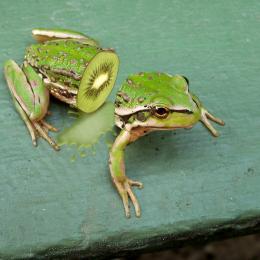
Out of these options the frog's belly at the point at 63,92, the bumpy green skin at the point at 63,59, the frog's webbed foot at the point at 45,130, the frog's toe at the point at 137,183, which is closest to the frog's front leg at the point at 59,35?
the bumpy green skin at the point at 63,59

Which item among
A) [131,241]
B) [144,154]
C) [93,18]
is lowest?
[131,241]

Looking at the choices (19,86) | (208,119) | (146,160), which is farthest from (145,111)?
(19,86)

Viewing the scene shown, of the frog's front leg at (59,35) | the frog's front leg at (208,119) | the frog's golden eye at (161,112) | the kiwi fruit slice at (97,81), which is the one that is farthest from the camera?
the frog's front leg at (59,35)

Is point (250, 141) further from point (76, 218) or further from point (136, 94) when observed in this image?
point (76, 218)

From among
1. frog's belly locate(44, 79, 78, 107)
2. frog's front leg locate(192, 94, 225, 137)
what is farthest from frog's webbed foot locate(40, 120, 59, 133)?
frog's front leg locate(192, 94, 225, 137)

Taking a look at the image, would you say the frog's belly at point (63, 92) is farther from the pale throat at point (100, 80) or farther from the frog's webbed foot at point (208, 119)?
the frog's webbed foot at point (208, 119)

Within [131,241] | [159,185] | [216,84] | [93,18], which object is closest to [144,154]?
[159,185]

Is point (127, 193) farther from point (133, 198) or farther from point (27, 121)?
point (27, 121)

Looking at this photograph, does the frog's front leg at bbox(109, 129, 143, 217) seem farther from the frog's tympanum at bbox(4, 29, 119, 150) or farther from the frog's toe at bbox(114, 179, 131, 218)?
the frog's tympanum at bbox(4, 29, 119, 150)
